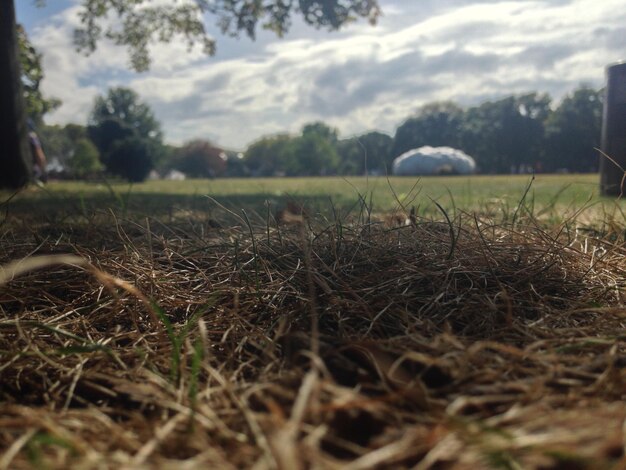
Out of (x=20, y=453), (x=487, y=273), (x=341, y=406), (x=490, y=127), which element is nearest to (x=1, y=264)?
(x=20, y=453)

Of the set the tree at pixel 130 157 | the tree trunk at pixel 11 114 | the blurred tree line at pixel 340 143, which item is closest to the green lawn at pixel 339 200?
the tree trunk at pixel 11 114

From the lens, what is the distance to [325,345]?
3.24ft

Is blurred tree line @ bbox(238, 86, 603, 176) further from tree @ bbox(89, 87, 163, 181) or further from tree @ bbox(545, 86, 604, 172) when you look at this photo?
tree @ bbox(89, 87, 163, 181)

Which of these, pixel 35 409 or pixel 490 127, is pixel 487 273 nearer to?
pixel 35 409

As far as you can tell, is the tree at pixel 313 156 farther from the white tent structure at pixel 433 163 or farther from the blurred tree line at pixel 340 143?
the white tent structure at pixel 433 163

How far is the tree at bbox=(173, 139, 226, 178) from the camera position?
87.2 meters

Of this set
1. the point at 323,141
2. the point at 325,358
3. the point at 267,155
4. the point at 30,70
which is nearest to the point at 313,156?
the point at 323,141

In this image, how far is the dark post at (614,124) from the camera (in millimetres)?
4098

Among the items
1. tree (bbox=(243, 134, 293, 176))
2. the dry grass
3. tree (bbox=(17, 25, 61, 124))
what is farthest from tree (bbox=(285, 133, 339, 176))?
the dry grass

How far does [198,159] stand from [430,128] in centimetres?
4063

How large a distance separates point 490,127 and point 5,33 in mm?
62532

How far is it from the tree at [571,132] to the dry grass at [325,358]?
39.3 meters

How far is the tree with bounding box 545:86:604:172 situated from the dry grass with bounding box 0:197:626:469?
39253 millimetres

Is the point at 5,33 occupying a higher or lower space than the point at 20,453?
higher
